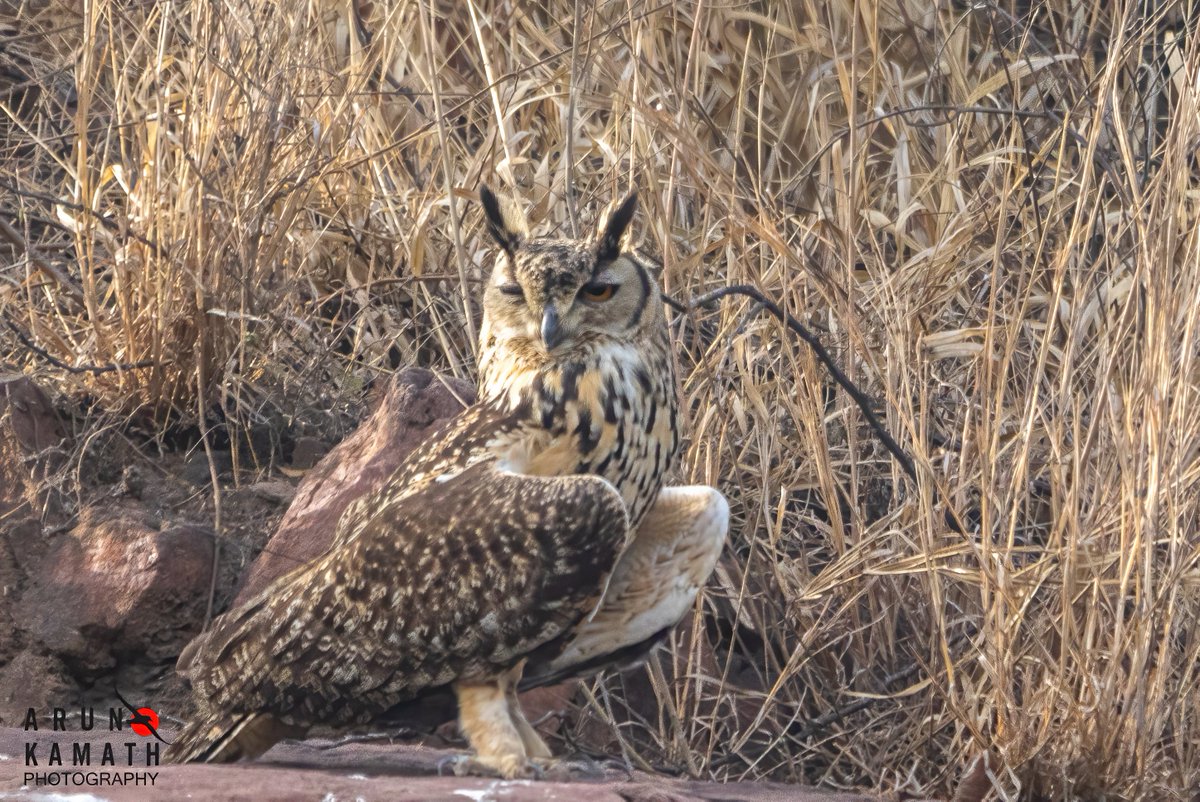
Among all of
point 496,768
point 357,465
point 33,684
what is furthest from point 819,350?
point 33,684

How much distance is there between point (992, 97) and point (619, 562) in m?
2.72

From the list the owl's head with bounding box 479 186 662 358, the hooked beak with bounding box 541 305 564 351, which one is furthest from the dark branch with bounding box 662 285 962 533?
the hooked beak with bounding box 541 305 564 351

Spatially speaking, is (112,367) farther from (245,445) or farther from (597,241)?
(597,241)

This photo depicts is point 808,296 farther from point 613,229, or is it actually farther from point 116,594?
point 116,594

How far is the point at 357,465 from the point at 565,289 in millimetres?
1102

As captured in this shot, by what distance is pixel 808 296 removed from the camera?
14.1ft

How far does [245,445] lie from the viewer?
4629 mm

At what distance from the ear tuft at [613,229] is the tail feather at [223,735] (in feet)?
3.85

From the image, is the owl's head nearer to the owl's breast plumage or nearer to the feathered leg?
the owl's breast plumage

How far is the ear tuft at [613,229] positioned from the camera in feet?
10.7

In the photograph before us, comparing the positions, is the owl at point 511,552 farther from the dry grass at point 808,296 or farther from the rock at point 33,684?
the rock at point 33,684

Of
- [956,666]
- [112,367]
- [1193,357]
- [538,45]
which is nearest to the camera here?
[1193,357]

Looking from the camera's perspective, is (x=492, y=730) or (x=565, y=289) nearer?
(x=492, y=730)

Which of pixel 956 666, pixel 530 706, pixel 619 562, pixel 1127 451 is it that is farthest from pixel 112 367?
pixel 1127 451
